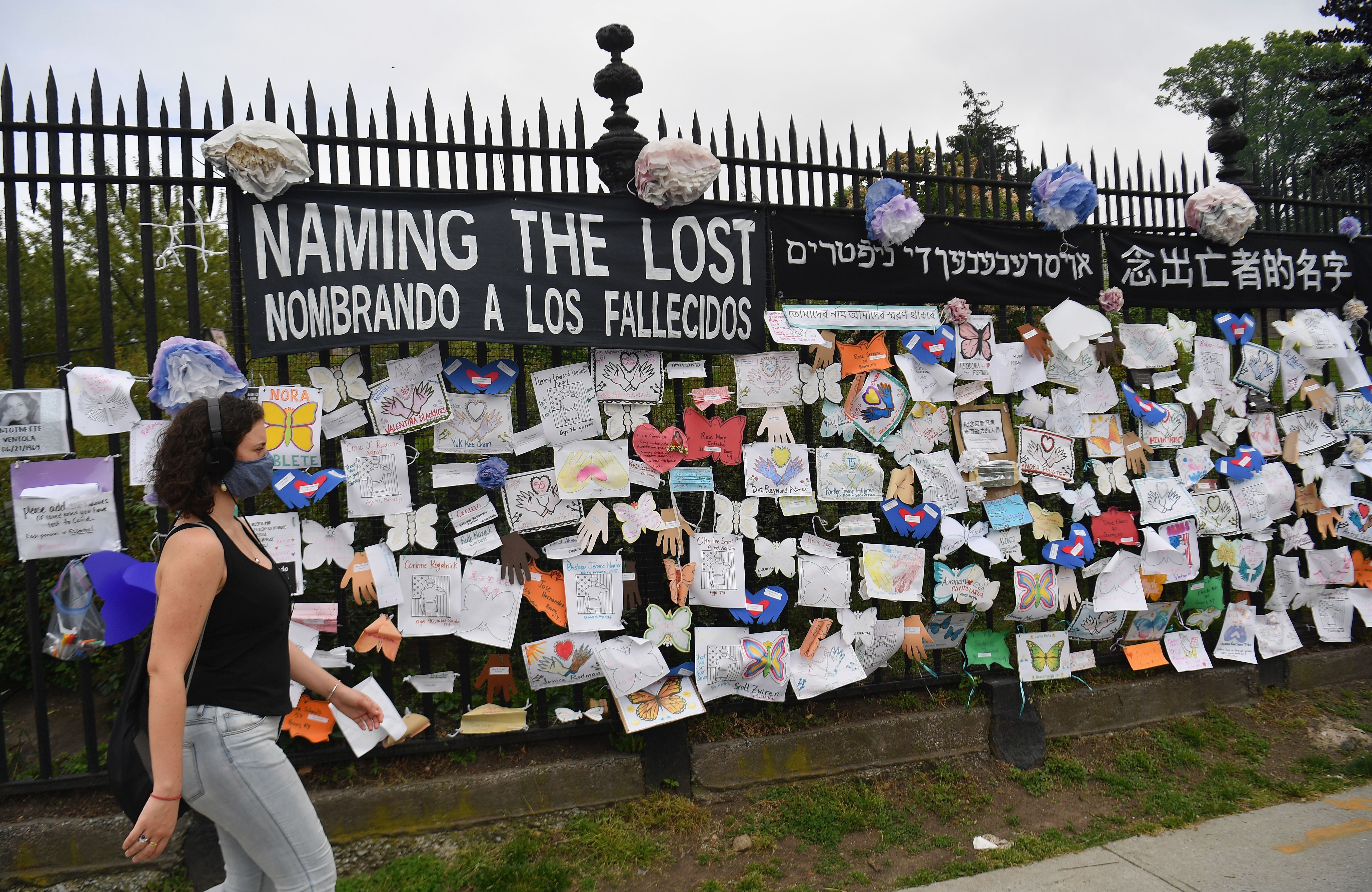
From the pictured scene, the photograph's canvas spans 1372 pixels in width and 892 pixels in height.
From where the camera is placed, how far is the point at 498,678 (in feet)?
12.3

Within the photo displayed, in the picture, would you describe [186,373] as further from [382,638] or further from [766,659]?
[766,659]

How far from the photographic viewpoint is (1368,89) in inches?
248

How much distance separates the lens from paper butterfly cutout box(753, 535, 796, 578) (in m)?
4.03

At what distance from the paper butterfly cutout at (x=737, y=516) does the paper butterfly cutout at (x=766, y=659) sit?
522 mm

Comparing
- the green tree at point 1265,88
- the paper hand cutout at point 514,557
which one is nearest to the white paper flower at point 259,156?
the paper hand cutout at point 514,557

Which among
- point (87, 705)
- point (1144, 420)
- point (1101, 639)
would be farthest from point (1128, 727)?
point (87, 705)

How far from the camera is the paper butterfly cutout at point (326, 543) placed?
3488mm

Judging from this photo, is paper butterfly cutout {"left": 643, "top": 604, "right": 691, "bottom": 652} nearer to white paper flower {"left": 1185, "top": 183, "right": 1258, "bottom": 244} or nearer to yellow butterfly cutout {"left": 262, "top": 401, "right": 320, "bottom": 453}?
yellow butterfly cutout {"left": 262, "top": 401, "right": 320, "bottom": 453}

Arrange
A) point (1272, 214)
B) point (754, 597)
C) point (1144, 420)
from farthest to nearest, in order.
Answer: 1. point (1272, 214)
2. point (1144, 420)
3. point (754, 597)

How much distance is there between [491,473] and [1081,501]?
320 centimetres

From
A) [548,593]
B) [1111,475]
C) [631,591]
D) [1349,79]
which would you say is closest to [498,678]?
[548,593]

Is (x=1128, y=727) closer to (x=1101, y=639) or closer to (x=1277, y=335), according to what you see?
(x=1101, y=639)

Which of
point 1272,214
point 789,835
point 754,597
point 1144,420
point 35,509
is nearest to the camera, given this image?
point 35,509

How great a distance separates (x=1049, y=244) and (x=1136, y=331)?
0.76 metres
